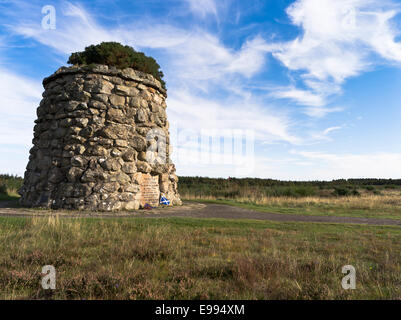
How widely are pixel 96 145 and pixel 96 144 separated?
43 millimetres

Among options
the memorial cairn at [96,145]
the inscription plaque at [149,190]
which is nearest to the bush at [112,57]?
the memorial cairn at [96,145]

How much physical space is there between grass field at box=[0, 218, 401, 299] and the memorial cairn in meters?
3.97

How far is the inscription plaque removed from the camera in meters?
12.5

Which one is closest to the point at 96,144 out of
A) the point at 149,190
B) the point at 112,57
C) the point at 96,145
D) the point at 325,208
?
the point at 96,145

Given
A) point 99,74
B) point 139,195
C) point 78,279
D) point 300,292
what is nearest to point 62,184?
point 139,195

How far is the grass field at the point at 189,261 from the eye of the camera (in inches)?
137

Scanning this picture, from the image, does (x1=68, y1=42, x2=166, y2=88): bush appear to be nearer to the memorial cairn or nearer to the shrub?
the memorial cairn

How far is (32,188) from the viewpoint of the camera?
40.4ft

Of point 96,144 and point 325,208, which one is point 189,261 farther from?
point 325,208

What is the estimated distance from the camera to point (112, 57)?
13273 millimetres

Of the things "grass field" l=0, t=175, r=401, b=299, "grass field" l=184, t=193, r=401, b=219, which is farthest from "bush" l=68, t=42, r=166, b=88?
"grass field" l=184, t=193, r=401, b=219

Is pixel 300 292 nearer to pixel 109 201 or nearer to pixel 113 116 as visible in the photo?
pixel 109 201

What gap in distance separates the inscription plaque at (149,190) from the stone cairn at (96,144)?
0.04 m

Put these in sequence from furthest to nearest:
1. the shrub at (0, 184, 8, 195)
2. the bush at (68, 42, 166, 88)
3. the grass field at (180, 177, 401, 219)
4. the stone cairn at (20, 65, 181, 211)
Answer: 1. the shrub at (0, 184, 8, 195)
2. the grass field at (180, 177, 401, 219)
3. the bush at (68, 42, 166, 88)
4. the stone cairn at (20, 65, 181, 211)
